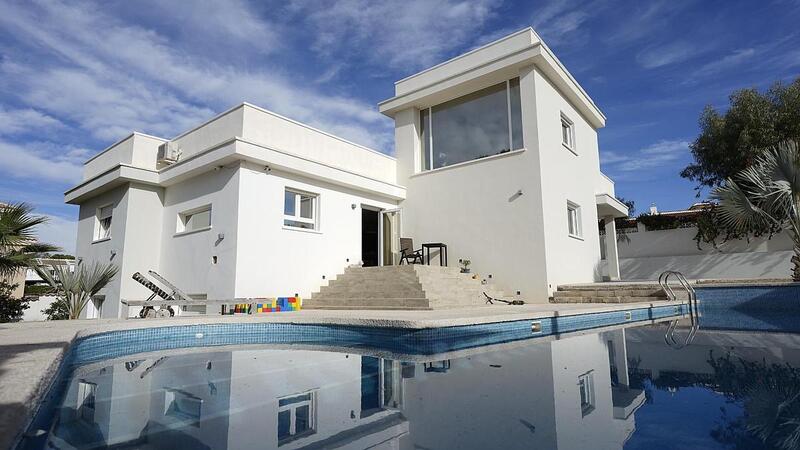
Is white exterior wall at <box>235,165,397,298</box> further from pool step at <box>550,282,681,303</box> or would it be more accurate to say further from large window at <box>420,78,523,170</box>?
pool step at <box>550,282,681,303</box>

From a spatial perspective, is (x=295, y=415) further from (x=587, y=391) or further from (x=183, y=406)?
(x=587, y=391)

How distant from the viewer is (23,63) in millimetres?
11547

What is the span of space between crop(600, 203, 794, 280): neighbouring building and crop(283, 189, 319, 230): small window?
583 inches

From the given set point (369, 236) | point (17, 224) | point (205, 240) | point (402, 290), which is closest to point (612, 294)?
point (402, 290)

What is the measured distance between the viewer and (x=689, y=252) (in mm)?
18125

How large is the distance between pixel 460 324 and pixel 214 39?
1104 cm

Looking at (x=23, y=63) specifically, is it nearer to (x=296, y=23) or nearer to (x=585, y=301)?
(x=296, y=23)

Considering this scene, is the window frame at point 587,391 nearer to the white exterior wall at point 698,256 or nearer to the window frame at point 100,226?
the window frame at point 100,226

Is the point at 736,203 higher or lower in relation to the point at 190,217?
higher

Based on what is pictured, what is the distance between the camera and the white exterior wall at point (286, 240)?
9.94 metres

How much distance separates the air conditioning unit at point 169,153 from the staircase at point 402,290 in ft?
18.4

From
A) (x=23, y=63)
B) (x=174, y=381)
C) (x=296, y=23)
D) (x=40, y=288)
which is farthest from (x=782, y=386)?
(x=40, y=288)

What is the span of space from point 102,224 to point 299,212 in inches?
267

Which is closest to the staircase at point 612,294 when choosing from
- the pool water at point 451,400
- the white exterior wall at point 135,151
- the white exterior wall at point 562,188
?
the white exterior wall at point 562,188
